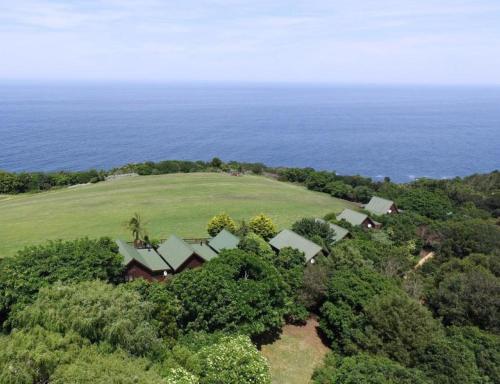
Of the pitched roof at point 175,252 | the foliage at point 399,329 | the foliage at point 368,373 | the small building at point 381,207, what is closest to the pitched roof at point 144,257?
the pitched roof at point 175,252

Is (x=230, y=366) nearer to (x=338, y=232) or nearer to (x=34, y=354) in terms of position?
(x=34, y=354)

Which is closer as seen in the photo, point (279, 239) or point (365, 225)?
point (279, 239)

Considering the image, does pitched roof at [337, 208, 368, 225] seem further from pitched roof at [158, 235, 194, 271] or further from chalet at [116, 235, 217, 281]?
pitched roof at [158, 235, 194, 271]

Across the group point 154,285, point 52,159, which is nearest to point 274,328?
point 154,285

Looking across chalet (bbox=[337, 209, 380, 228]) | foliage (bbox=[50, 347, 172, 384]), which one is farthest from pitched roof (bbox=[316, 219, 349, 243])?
foliage (bbox=[50, 347, 172, 384])

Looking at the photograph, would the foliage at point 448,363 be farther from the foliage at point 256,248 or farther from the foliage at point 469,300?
the foliage at point 256,248

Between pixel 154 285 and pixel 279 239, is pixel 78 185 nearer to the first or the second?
pixel 279 239

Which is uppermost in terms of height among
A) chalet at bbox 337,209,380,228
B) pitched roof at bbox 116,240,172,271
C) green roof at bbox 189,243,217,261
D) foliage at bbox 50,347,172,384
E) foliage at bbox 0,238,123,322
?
foliage at bbox 50,347,172,384

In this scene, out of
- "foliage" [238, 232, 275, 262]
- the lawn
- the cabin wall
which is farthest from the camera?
"foliage" [238, 232, 275, 262]
